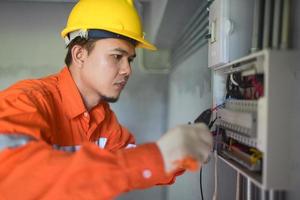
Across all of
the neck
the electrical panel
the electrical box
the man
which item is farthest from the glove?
the neck

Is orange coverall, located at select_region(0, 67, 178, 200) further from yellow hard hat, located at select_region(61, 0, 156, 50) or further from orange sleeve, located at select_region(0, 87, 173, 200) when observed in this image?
yellow hard hat, located at select_region(61, 0, 156, 50)

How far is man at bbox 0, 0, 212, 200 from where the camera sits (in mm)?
749

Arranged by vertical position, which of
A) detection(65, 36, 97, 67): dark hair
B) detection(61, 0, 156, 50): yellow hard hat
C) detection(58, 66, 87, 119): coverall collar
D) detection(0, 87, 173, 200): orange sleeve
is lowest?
detection(0, 87, 173, 200): orange sleeve

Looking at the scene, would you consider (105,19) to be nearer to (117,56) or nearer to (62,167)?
(117,56)

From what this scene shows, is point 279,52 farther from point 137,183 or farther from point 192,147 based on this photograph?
point 137,183

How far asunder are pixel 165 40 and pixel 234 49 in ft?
5.60

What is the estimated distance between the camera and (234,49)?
1.07 m

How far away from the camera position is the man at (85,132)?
75 centimetres

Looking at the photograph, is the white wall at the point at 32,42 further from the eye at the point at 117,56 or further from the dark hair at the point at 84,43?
the eye at the point at 117,56

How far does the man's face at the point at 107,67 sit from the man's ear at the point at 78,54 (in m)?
0.03

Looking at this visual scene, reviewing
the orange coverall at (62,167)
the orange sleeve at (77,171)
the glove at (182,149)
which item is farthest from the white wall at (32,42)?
the glove at (182,149)

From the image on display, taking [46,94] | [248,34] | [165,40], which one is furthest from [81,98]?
[165,40]

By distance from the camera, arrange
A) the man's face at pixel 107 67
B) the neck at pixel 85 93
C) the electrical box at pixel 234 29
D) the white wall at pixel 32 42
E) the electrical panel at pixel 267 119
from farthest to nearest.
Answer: the white wall at pixel 32 42, the neck at pixel 85 93, the man's face at pixel 107 67, the electrical box at pixel 234 29, the electrical panel at pixel 267 119

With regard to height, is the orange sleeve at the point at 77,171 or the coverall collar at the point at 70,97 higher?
the coverall collar at the point at 70,97
